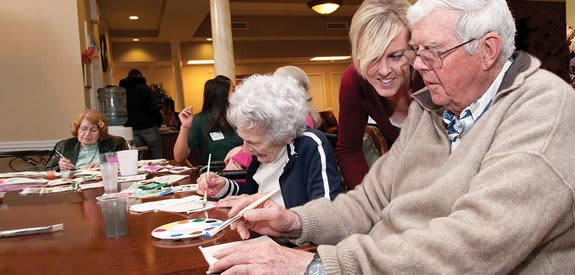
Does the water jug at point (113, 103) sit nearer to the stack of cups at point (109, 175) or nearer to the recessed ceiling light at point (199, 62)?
the stack of cups at point (109, 175)

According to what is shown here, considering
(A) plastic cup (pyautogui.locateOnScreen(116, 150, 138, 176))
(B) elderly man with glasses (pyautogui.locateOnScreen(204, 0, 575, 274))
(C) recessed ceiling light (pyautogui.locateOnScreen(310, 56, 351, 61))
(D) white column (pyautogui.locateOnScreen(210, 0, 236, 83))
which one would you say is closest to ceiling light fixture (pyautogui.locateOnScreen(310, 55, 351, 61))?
(C) recessed ceiling light (pyautogui.locateOnScreen(310, 56, 351, 61))

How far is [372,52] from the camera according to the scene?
5.42ft

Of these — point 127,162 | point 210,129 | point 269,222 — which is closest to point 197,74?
point 210,129

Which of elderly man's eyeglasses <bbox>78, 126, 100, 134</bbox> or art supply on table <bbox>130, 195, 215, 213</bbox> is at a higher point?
elderly man's eyeglasses <bbox>78, 126, 100, 134</bbox>

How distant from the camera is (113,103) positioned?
6152mm

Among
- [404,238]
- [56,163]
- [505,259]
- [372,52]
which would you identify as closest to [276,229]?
[404,238]

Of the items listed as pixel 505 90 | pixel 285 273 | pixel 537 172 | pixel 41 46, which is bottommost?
pixel 285 273

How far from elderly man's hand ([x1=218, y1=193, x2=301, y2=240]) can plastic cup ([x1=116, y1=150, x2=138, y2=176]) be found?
1.47m

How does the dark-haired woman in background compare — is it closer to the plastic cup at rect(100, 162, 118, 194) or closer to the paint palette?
the plastic cup at rect(100, 162, 118, 194)

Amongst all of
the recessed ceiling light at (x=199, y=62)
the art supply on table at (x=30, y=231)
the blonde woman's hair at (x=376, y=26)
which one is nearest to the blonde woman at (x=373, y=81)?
the blonde woman's hair at (x=376, y=26)

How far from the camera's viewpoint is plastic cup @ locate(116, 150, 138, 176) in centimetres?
246

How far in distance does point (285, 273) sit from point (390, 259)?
0.21 metres

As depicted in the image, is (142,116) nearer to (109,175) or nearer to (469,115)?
(109,175)

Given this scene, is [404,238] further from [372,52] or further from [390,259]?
[372,52]
